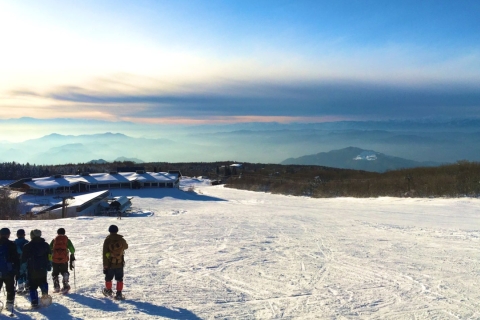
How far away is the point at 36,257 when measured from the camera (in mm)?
7176

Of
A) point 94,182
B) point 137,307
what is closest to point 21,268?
point 137,307

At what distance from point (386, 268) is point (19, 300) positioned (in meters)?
9.56

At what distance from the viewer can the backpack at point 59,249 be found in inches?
314

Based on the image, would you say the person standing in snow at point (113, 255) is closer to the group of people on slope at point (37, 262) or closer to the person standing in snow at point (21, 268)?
the group of people on slope at point (37, 262)

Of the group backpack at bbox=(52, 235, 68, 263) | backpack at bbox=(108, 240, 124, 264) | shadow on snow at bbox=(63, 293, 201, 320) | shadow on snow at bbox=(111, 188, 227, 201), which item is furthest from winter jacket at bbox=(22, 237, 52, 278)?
shadow on snow at bbox=(111, 188, 227, 201)

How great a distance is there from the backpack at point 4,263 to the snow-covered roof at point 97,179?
4404 cm

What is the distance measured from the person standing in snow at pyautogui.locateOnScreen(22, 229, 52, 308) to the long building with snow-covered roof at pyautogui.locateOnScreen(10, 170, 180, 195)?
43.9 m

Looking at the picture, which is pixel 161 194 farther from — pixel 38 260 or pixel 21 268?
pixel 38 260

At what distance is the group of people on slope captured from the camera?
7016mm

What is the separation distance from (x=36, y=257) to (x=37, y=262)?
0.33ft

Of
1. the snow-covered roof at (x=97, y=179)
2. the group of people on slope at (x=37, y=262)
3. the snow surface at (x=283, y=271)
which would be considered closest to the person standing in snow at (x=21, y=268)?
the group of people on slope at (x=37, y=262)

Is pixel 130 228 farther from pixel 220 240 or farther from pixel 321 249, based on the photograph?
pixel 321 249

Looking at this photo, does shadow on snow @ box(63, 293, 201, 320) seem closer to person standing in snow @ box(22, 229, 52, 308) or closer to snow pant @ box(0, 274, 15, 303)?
person standing in snow @ box(22, 229, 52, 308)

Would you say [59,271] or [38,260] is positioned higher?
[38,260]
